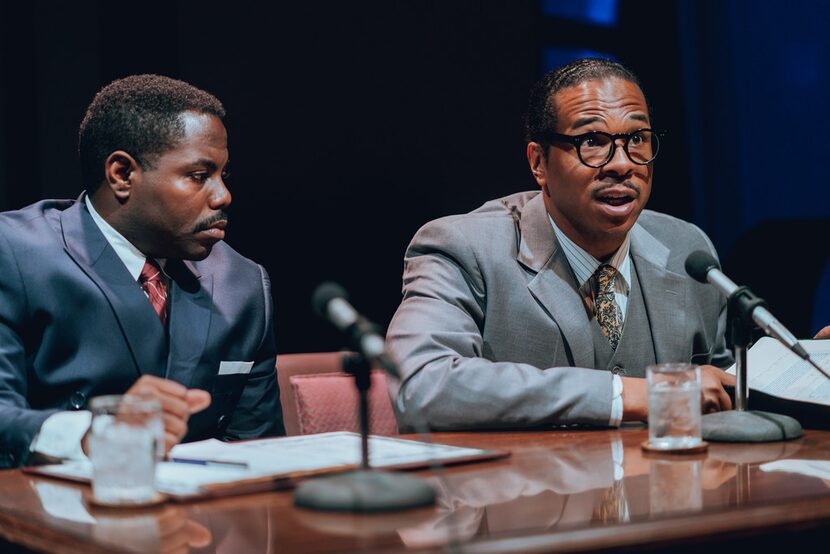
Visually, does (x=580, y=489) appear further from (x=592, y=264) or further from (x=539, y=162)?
(x=539, y=162)

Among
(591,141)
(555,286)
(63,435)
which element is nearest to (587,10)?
(591,141)

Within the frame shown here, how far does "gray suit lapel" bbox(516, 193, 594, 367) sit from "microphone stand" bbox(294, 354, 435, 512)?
3.40 feet

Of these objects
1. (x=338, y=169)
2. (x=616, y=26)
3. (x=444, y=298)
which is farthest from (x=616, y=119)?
(x=616, y=26)

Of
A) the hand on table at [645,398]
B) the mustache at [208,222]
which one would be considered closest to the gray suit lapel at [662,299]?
the hand on table at [645,398]

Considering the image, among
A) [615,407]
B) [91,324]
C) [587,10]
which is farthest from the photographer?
[587,10]

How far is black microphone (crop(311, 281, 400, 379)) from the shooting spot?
1.09 meters

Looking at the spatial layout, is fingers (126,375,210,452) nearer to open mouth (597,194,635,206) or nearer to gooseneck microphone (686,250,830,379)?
gooseneck microphone (686,250,830,379)

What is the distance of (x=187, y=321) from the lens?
Result: 6.72ft

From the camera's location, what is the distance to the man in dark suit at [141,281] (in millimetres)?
1910

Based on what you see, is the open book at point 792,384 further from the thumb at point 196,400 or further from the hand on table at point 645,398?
the thumb at point 196,400

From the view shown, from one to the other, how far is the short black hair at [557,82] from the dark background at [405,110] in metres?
0.80

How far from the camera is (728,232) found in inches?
153

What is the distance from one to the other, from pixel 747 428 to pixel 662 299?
67 centimetres

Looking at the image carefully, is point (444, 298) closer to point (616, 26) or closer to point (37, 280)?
point (37, 280)
